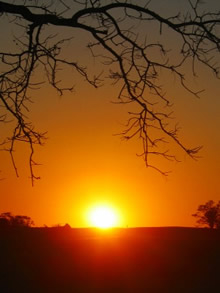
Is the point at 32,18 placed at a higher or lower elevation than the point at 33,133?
higher

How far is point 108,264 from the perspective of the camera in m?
9.30

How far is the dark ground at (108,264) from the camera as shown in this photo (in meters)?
8.77

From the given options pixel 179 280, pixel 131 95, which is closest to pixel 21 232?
pixel 179 280

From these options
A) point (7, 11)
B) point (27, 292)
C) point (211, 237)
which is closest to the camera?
point (7, 11)

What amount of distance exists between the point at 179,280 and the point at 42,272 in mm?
1585

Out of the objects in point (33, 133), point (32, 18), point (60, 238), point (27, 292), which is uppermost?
point (32, 18)

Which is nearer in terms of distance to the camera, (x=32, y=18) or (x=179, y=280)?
(x=32, y=18)

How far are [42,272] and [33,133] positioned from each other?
1.98m

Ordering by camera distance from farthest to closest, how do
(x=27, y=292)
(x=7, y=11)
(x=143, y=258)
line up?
(x=143, y=258)
(x=27, y=292)
(x=7, y=11)

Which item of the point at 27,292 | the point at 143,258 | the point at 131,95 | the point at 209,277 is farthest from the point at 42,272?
the point at 131,95

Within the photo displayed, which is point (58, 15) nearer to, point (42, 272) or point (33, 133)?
point (33, 133)

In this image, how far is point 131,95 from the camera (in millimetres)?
7715

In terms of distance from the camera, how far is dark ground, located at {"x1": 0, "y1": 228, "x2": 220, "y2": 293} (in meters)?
8.77

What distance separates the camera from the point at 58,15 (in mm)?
7445
